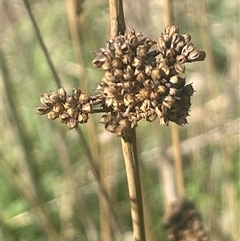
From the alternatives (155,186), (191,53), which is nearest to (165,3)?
(191,53)

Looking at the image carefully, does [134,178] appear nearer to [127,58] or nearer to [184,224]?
[127,58]

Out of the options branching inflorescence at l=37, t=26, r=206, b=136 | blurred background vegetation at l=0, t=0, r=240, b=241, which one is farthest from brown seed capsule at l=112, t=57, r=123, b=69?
blurred background vegetation at l=0, t=0, r=240, b=241

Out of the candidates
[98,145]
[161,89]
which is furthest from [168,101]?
[98,145]

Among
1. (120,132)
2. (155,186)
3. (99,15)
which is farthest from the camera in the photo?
(99,15)

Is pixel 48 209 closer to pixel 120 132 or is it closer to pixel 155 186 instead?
pixel 155 186

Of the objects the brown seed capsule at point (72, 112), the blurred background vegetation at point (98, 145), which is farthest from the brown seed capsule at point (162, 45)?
the blurred background vegetation at point (98, 145)

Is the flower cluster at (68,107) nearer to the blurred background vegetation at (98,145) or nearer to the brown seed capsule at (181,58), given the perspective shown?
the brown seed capsule at (181,58)
